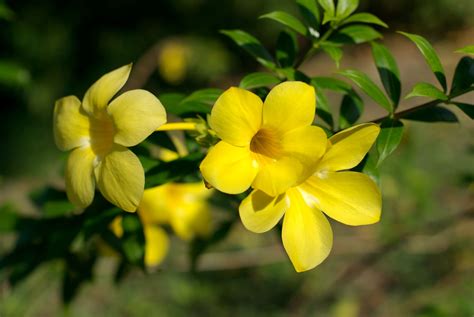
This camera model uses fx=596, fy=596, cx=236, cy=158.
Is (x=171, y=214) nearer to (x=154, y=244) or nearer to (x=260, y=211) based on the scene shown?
(x=154, y=244)

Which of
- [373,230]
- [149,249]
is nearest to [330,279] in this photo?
[373,230]

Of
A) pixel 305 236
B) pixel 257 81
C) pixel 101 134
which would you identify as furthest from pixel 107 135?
pixel 305 236

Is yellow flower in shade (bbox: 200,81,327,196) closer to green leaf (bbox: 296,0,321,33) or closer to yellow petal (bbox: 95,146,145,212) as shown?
yellow petal (bbox: 95,146,145,212)

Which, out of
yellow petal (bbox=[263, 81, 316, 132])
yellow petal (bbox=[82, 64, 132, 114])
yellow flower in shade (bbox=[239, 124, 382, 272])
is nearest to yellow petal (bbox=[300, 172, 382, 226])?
yellow flower in shade (bbox=[239, 124, 382, 272])

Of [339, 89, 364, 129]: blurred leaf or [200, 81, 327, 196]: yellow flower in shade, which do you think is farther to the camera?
[339, 89, 364, 129]: blurred leaf

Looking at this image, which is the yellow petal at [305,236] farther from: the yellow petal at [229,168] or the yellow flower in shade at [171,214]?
the yellow flower in shade at [171,214]

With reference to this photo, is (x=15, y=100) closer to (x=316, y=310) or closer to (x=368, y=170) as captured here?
(x=316, y=310)

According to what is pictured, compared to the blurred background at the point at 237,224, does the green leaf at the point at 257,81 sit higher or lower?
higher

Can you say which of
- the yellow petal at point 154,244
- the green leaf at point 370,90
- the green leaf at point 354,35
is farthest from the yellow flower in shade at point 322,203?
the yellow petal at point 154,244
